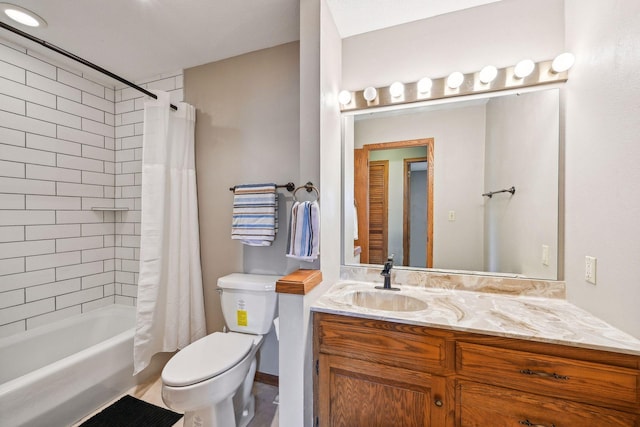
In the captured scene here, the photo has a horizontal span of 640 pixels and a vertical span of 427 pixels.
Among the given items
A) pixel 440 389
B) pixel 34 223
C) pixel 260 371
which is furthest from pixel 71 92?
pixel 440 389

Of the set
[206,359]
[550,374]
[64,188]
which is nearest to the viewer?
[550,374]

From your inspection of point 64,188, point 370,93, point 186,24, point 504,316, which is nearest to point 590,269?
point 504,316

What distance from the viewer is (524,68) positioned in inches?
51.2

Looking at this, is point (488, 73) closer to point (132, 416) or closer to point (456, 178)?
point (456, 178)

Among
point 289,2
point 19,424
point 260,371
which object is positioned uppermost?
point 289,2

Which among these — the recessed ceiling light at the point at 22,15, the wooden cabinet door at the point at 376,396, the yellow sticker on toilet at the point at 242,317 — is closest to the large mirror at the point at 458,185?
the wooden cabinet door at the point at 376,396

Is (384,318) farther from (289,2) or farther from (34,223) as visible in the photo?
(34,223)

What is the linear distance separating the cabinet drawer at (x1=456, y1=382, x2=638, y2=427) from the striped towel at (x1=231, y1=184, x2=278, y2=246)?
127 centimetres

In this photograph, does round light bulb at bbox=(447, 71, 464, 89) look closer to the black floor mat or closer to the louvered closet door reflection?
the louvered closet door reflection

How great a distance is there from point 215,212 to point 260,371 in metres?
1.25

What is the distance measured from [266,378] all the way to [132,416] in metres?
0.82

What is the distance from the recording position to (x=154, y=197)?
1.73 metres

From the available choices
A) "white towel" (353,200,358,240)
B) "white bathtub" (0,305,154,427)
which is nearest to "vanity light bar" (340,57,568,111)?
"white towel" (353,200,358,240)

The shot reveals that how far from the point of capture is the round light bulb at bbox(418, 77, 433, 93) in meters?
1.47
